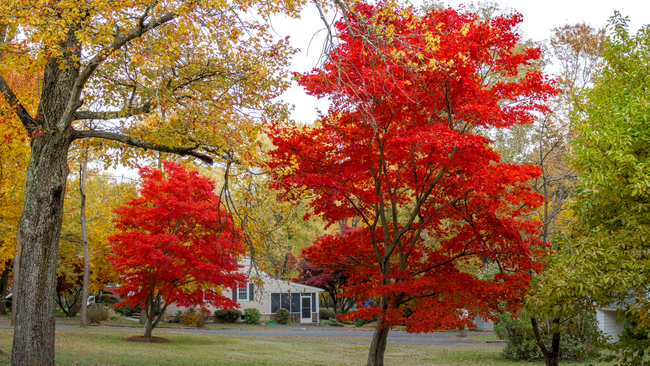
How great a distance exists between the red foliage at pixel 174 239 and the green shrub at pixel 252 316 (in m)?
15.5

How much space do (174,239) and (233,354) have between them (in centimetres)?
383

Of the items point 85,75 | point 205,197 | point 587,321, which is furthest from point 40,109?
point 587,321

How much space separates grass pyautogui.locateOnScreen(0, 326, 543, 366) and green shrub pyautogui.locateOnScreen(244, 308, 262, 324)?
1277 centimetres

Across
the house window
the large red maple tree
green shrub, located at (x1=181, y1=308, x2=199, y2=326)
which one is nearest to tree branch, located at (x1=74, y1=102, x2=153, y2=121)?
the large red maple tree

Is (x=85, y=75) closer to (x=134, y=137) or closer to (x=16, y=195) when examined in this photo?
(x=134, y=137)

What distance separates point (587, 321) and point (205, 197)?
12594mm

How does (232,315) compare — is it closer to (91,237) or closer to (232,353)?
(91,237)

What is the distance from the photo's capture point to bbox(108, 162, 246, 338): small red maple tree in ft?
47.9

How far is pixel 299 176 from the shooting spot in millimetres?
9547

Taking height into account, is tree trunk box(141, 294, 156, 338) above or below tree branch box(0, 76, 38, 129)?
below

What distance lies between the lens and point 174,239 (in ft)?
47.4

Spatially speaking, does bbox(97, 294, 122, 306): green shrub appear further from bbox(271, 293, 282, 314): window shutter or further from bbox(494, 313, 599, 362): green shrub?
bbox(494, 313, 599, 362): green shrub

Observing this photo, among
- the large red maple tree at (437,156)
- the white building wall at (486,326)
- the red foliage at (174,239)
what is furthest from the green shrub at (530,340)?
the white building wall at (486,326)

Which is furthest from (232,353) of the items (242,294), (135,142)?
(242,294)
